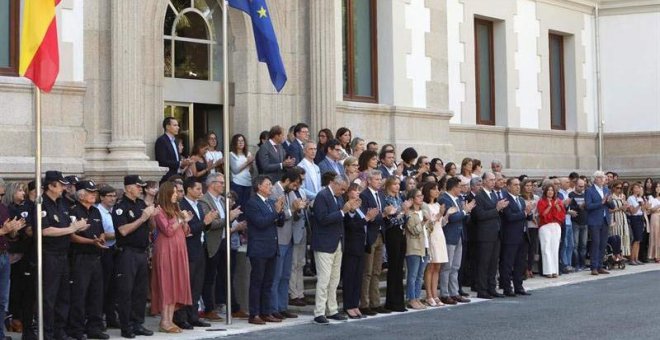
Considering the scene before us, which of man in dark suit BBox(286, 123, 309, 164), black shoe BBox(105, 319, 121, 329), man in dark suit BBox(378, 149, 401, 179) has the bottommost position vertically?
black shoe BBox(105, 319, 121, 329)

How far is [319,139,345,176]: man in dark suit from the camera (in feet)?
59.8

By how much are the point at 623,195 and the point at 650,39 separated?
7.24 m

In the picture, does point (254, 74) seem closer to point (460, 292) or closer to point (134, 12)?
point (134, 12)

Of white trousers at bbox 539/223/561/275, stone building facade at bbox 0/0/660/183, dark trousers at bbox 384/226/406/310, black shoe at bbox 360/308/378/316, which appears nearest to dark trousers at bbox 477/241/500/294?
dark trousers at bbox 384/226/406/310

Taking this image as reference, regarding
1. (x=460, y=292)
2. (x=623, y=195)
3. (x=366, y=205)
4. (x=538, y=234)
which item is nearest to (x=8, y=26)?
(x=366, y=205)

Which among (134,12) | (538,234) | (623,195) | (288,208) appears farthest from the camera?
(623,195)

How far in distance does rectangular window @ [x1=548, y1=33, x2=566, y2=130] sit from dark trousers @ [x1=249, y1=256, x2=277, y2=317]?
15.9 meters

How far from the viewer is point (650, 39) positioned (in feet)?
102

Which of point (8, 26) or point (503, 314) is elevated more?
point (8, 26)

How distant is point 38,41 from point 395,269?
6.27 metres

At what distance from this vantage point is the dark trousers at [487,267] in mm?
19141

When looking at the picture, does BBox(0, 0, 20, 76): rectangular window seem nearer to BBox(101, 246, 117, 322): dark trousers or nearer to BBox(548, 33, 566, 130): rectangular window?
BBox(101, 246, 117, 322): dark trousers

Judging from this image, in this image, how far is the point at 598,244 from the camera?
921 inches

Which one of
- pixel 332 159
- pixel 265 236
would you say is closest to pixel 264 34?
pixel 332 159
